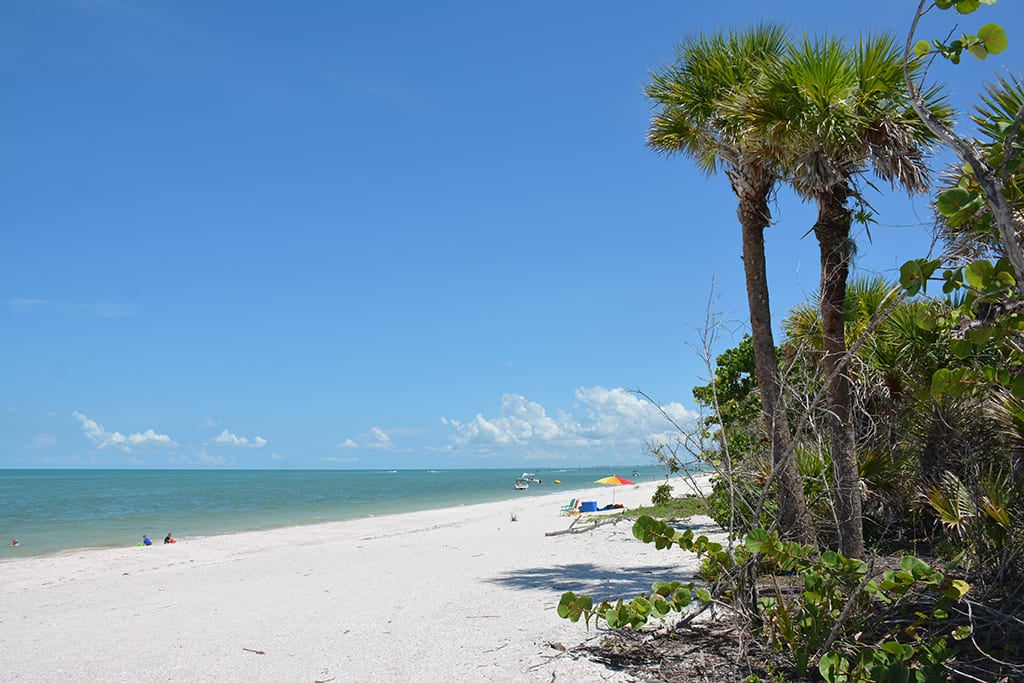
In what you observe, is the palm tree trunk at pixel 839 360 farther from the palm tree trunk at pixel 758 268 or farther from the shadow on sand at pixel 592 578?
the shadow on sand at pixel 592 578

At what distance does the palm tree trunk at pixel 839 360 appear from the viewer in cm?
745

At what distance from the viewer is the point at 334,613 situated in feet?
25.3

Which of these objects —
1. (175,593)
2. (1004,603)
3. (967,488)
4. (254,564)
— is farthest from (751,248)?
(254,564)

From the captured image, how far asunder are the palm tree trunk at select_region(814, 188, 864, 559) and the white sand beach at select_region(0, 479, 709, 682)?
2385 millimetres

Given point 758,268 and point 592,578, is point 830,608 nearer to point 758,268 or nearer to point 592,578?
point 592,578

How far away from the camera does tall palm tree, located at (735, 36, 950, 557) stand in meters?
7.37

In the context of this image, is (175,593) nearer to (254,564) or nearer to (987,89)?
(254,564)

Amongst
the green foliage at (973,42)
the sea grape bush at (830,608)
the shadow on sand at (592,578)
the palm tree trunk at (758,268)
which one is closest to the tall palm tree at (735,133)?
the palm tree trunk at (758,268)

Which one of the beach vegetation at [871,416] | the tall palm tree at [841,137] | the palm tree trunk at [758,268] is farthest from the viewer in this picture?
the palm tree trunk at [758,268]

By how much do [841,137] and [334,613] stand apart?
7174 mm

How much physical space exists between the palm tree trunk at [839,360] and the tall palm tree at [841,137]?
11mm

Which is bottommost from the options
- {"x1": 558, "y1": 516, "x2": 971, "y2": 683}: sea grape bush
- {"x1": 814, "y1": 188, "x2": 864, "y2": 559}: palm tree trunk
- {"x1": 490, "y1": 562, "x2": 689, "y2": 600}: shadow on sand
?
{"x1": 490, "y1": 562, "x2": 689, "y2": 600}: shadow on sand

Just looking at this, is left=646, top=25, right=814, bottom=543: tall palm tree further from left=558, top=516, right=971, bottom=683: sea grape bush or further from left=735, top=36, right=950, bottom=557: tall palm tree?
left=558, top=516, right=971, bottom=683: sea grape bush

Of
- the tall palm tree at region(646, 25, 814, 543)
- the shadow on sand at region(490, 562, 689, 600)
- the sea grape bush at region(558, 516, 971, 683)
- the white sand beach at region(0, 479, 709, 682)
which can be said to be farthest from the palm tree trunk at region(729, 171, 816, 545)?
the sea grape bush at region(558, 516, 971, 683)
